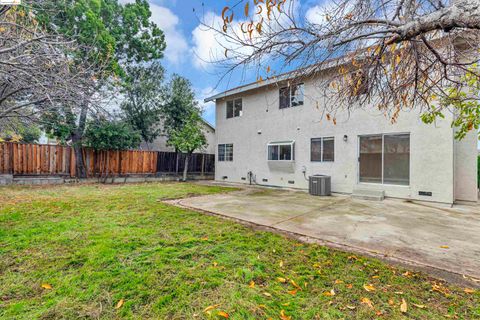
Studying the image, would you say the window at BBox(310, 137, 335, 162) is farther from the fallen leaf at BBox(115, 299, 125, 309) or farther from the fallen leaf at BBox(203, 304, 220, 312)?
the fallen leaf at BBox(115, 299, 125, 309)

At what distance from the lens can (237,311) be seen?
1.99 meters

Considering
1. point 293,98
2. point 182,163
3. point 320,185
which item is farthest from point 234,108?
point 320,185

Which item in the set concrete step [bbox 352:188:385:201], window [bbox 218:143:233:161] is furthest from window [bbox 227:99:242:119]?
concrete step [bbox 352:188:385:201]

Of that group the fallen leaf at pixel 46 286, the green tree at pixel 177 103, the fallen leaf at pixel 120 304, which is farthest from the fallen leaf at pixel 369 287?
the green tree at pixel 177 103

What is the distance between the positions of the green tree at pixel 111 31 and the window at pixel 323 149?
8365mm

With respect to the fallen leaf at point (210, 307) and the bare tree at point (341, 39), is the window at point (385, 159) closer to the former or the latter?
the bare tree at point (341, 39)

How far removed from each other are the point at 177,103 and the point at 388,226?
13673 mm

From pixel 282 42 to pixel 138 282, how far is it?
3.14m

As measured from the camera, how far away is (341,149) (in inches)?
345

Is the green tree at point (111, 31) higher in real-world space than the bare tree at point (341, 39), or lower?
higher

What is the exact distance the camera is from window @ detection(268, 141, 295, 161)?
1020 cm

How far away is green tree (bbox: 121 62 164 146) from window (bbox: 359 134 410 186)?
492 inches

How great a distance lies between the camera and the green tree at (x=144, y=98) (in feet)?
47.0

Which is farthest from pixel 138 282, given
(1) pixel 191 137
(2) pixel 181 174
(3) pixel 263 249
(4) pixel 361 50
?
(2) pixel 181 174
